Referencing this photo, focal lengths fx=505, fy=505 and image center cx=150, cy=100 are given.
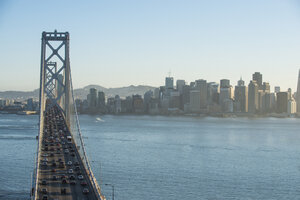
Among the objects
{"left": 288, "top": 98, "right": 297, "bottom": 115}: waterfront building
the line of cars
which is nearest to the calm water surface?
the line of cars

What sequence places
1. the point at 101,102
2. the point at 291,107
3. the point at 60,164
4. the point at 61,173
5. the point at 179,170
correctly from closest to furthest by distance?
the point at 61,173
the point at 60,164
the point at 179,170
the point at 291,107
the point at 101,102

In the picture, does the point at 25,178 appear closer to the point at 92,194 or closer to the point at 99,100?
the point at 92,194

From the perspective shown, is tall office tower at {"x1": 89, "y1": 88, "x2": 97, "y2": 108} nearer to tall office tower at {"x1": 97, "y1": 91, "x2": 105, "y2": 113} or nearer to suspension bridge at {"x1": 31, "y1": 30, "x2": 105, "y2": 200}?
tall office tower at {"x1": 97, "y1": 91, "x2": 105, "y2": 113}

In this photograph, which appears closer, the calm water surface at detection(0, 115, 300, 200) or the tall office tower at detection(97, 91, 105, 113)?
the calm water surface at detection(0, 115, 300, 200)

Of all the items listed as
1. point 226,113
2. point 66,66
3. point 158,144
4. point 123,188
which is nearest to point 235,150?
point 158,144

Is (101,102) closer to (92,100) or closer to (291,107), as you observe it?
(92,100)

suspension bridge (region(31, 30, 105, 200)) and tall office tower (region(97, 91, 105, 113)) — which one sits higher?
tall office tower (region(97, 91, 105, 113))

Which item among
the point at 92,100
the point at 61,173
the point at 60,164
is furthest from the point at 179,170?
the point at 92,100

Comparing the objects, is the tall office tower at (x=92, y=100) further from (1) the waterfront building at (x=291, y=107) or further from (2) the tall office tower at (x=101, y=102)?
(1) the waterfront building at (x=291, y=107)
